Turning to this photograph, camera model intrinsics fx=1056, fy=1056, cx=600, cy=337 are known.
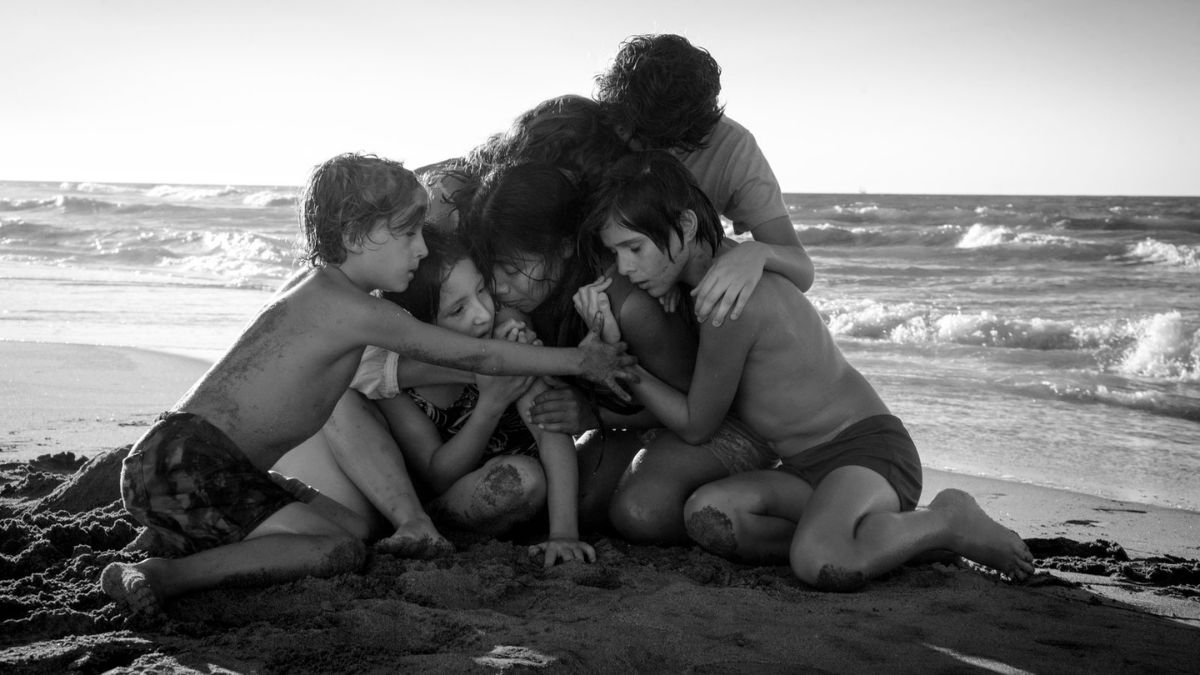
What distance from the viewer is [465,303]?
3.13 m

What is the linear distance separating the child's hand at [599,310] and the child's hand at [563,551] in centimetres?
59

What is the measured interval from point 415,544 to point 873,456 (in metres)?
1.33

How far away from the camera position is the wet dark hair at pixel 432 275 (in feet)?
10.3

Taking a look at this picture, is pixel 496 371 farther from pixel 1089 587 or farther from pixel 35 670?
pixel 1089 587

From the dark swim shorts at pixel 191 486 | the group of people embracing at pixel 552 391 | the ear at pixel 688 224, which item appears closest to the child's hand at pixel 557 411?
the group of people embracing at pixel 552 391

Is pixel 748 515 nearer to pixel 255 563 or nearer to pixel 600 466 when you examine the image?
pixel 600 466

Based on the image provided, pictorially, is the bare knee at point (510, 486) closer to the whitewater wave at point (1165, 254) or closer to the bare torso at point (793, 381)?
the bare torso at point (793, 381)

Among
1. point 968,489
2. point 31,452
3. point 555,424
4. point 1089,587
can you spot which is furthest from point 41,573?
point 968,489

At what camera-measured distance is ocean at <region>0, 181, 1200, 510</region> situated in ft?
16.8

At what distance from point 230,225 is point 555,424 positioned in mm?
19317

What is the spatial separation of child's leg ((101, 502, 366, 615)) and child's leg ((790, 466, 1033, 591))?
1208mm

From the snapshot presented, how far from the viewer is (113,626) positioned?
2363 millimetres

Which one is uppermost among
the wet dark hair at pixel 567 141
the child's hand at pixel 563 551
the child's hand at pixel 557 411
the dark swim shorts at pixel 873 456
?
the wet dark hair at pixel 567 141

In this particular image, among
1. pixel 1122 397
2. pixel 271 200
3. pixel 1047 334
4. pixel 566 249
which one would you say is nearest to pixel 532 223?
pixel 566 249
